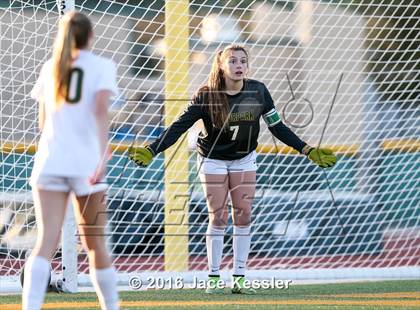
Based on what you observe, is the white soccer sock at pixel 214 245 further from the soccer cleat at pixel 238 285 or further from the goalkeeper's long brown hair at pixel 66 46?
the goalkeeper's long brown hair at pixel 66 46

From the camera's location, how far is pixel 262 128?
9156 millimetres

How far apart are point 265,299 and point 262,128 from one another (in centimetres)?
268

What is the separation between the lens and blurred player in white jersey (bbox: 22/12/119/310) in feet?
14.6

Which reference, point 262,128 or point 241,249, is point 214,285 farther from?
point 262,128

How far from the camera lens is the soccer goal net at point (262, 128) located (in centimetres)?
781

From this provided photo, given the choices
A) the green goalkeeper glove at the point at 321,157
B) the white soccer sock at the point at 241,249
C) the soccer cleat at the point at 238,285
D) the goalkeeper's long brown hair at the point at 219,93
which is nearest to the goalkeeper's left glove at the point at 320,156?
the green goalkeeper glove at the point at 321,157

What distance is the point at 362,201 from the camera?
31.9 ft

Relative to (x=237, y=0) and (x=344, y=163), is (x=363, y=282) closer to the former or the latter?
(x=344, y=163)

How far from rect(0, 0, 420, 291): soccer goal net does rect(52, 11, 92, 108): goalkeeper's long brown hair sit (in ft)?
8.31

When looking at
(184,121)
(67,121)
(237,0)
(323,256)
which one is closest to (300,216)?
(323,256)

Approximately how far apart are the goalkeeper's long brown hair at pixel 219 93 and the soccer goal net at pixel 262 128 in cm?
22

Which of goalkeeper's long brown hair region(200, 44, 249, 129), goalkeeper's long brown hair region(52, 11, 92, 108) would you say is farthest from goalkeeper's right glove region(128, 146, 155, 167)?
goalkeeper's long brown hair region(52, 11, 92, 108)

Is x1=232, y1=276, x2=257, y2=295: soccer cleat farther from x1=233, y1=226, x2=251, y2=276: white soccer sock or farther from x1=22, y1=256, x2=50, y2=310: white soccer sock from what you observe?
x1=22, y1=256, x2=50, y2=310: white soccer sock

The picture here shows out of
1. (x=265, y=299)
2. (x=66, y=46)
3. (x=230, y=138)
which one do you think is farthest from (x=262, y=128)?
(x=66, y=46)
